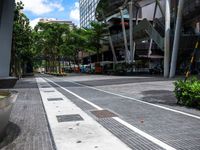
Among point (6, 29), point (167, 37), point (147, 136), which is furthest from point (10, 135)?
point (167, 37)

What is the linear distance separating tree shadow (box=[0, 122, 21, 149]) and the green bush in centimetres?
572

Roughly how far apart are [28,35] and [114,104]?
2774 centimetres

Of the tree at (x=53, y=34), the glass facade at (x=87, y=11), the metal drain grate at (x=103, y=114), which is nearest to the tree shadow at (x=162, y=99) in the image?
the metal drain grate at (x=103, y=114)

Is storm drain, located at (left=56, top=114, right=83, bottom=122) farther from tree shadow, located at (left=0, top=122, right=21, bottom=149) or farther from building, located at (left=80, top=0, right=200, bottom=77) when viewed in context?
Answer: building, located at (left=80, top=0, right=200, bottom=77)

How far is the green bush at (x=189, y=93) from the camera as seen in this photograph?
12.1 metres

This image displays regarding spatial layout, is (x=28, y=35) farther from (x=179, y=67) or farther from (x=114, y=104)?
→ (x=114, y=104)

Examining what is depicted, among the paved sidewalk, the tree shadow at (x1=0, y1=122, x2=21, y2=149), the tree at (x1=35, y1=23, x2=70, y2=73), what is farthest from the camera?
the tree at (x1=35, y1=23, x2=70, y2=73)

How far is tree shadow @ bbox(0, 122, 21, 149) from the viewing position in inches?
298

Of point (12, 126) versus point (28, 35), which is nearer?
point (12, 126)

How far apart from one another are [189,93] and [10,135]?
21.2 ft

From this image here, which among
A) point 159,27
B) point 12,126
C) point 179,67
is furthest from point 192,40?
point 12,126

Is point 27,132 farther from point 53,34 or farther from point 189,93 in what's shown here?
point 53,34

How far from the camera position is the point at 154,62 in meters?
63.6

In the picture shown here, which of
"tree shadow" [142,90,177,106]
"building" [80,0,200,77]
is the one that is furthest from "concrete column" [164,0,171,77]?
"tree shadow" [142,90,177,106]
